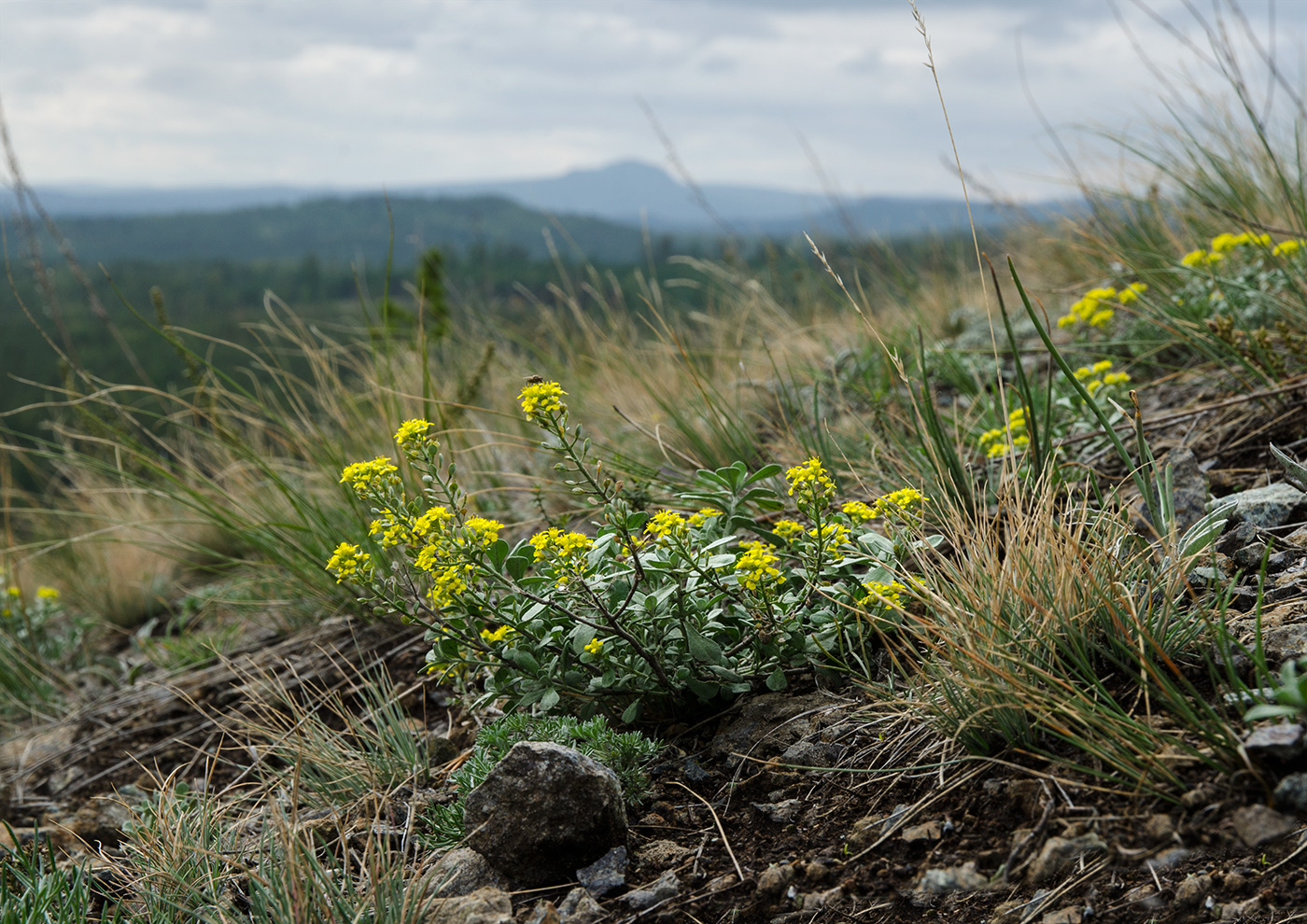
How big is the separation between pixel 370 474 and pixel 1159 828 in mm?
1507

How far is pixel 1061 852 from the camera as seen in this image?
4.29 feet

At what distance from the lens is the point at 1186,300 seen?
10.2 feet

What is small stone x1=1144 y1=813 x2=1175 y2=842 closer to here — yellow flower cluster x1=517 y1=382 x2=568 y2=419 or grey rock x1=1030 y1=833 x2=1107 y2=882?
grey rock x1=1030 y1=833 x2=1107 y2=882

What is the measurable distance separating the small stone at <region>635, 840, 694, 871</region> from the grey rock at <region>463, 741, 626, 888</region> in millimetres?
70

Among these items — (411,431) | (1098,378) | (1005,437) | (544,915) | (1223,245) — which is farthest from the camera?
(1223,245)

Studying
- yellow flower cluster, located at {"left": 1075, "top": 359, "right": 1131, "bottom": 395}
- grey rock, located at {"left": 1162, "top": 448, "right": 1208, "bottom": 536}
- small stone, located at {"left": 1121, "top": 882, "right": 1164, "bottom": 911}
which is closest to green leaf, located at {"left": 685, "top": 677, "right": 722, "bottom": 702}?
small stone, located at {"left": 1121, "top": 882, "right": 1164, "bottom": 911}

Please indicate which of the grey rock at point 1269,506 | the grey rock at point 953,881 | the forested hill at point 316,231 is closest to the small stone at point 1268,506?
the grey rock at point 1269,506

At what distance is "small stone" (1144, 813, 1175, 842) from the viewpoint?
126 centimetres

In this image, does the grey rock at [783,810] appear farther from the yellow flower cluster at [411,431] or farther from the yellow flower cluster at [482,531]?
the yellow flower cluster at [411,431]

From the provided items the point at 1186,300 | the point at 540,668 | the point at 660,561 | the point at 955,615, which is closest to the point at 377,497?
the point at 540,668

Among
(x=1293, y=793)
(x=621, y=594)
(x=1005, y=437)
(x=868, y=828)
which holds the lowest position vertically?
(x=868, y=828)

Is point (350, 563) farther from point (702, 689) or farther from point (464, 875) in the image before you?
point (702, 689)

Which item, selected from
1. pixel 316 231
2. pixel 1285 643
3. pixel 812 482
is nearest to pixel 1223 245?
pixel 1285 643

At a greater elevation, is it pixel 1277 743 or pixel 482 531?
pixel 482 531
